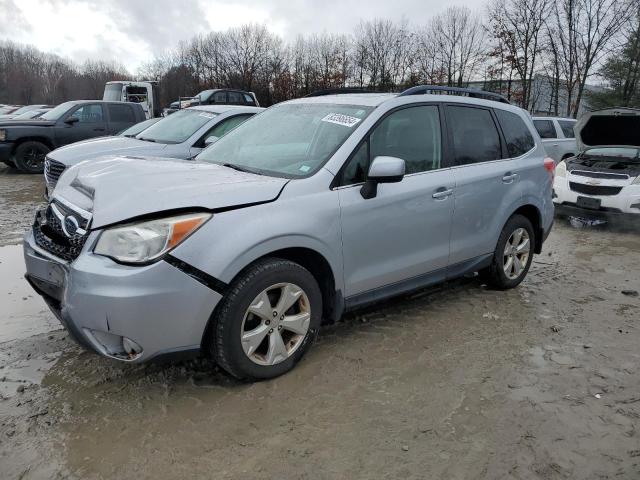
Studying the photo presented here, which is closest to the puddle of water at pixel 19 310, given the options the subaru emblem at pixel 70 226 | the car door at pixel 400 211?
the subaru emblem at pixel 70 226

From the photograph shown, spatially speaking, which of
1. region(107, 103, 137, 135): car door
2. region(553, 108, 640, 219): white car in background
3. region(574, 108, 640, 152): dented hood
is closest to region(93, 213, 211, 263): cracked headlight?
region(553, 108, 640, 219): white car in background

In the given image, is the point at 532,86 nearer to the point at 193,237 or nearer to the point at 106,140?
the point at 106,140

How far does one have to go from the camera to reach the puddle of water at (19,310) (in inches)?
148

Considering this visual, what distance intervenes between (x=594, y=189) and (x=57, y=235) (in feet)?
25.5

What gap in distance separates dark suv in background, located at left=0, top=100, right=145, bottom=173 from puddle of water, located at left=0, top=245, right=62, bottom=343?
25.6 ft

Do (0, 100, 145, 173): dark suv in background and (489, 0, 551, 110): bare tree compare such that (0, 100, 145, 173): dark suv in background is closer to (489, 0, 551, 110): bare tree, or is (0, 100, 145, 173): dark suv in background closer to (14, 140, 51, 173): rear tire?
(14, 140, 51, 173): rear tire

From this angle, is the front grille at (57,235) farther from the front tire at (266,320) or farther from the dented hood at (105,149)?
the dented hood at (105,149)

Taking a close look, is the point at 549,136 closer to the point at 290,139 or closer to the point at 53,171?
the point at 290,139

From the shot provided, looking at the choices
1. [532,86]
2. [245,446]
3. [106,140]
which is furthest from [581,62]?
[245,446]

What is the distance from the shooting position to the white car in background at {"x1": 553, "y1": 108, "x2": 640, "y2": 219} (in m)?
7.73

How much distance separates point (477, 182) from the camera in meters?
4.15

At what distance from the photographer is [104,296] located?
2.49m

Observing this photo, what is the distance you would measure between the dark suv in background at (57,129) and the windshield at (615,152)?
10.2 metres

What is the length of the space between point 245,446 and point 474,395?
1.39 meters
